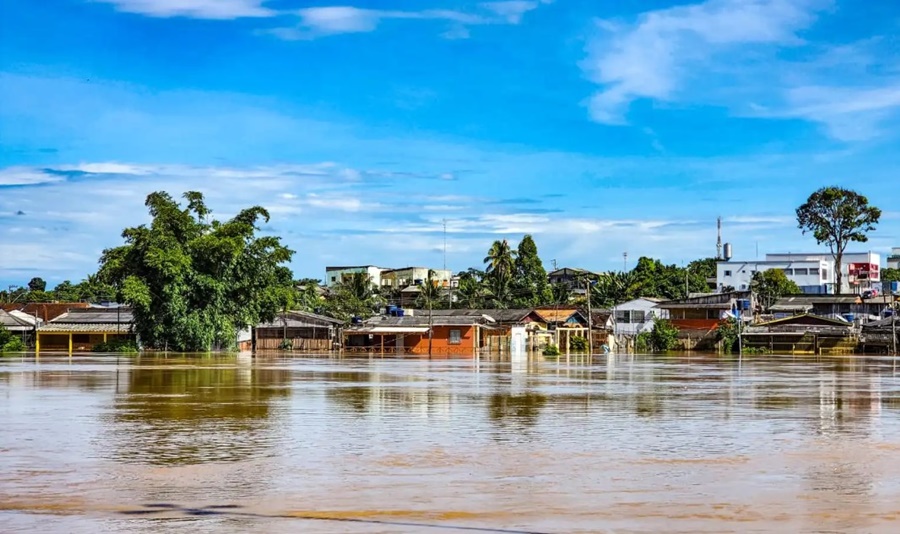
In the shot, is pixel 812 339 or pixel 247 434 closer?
pixel 247 434

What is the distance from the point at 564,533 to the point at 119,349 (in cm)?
5990

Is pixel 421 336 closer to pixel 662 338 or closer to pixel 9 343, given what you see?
pixel 662 338

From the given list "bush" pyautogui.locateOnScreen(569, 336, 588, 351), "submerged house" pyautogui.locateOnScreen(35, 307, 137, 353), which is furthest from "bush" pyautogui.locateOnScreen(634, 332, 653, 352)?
"submerged house" pyautogui.locateOnScreen(35, 307, 137, 353)

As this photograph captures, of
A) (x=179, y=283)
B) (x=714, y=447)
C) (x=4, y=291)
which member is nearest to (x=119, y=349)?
(x=179, y=283)

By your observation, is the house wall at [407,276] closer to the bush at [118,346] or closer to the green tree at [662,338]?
the green tree at [662,338]

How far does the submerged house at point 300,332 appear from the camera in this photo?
80.5 m

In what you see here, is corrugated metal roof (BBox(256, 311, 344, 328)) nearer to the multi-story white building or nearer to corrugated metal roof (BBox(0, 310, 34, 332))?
corrugated metal roof (BBox(0, 310, 34, 332))

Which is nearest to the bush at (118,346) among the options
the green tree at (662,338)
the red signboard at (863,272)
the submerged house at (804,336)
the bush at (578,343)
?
the bush at (578,343)

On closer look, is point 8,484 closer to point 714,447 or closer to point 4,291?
point 714,447

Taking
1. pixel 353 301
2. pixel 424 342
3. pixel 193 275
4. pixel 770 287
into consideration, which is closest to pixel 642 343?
pixel 424 342

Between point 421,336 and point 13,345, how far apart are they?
Result: 2942 cm

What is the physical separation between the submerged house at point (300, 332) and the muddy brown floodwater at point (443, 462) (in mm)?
54292

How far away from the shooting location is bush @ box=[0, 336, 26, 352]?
223ft

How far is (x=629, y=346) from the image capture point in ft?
268
